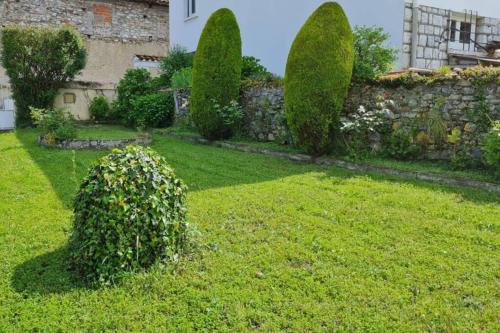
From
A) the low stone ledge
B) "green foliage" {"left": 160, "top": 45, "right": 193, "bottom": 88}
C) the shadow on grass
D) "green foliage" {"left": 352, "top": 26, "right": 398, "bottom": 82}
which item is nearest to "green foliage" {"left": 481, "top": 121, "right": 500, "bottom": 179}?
"green foliage" {"left": 352, "top": 26, "right": 398, "bottom": 82}

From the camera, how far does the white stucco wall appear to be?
10.3 m

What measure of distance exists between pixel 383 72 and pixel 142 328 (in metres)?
6.50

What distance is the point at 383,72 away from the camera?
777 centimetres

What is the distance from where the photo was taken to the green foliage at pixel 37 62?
40.8 ft

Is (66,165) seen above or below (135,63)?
below

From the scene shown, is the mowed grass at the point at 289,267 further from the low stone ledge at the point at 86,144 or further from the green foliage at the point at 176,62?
the green foliage at the point at 176,62

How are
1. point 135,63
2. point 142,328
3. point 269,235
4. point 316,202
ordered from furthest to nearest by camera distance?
point 135,63, point 316,202, point 269,235, point 142,328

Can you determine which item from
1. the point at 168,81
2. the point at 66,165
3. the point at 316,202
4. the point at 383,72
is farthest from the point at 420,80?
the point at 168,81

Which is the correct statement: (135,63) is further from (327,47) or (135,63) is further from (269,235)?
(269,235)

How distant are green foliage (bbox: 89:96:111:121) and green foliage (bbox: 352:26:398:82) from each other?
9.03 metres

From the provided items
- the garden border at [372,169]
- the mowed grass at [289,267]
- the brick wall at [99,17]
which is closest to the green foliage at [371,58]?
the garden border at [372,169]

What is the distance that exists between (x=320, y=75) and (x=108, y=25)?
50.8ft

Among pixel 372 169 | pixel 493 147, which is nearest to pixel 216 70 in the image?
pixel 372 169

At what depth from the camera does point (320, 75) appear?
724 centimetres
